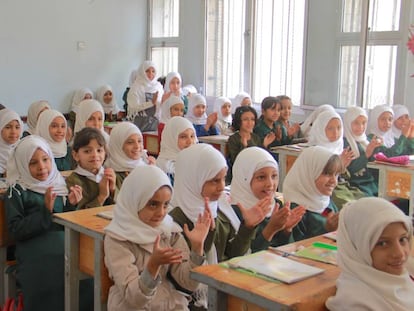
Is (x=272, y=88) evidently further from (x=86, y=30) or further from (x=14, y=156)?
(x=14, y=156)

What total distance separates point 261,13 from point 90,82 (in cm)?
297

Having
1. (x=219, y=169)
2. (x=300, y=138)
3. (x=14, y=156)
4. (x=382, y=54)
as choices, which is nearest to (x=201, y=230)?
(x=219, y=169)

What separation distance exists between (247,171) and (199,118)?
4376 mm

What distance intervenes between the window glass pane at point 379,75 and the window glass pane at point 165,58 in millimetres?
3786

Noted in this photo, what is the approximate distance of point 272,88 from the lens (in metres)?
8.08

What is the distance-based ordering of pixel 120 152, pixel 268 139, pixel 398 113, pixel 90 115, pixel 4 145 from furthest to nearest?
pixel 398 113 < pixel 90 115 < pixel 268 139 < pixel 4 145 < pixel 120 152

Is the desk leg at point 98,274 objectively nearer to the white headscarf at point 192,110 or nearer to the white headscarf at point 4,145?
the white headscarf at point 4,145

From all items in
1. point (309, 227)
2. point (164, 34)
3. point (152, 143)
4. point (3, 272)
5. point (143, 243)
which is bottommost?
point (3, 272)

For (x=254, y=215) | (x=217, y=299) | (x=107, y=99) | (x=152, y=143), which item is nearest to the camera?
(x=217, y=299)

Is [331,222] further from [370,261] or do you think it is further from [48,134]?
[48,134]

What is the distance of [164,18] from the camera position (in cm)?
997

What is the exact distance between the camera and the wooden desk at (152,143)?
24.7ft

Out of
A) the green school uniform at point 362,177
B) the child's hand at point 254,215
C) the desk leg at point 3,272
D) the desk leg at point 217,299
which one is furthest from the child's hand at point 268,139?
the desk leg at point 217,299

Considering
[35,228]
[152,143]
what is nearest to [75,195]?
[35,228]
